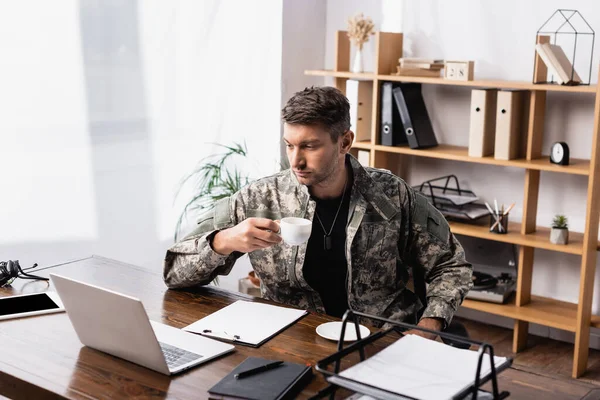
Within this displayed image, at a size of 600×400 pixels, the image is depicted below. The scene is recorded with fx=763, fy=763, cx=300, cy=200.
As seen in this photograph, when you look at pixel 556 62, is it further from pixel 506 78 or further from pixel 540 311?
pixel 540 311

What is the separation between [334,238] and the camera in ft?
7.55

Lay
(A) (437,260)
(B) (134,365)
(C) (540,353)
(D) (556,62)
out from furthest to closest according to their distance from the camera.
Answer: (C) (540,353), (D) (556,62), (A) (437,260), (B) (134,365)

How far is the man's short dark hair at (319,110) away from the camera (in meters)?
2.21

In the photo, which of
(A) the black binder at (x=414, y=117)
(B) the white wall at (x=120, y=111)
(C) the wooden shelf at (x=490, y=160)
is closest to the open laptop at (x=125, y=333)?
(B) the white wall at (x=120, y=111)

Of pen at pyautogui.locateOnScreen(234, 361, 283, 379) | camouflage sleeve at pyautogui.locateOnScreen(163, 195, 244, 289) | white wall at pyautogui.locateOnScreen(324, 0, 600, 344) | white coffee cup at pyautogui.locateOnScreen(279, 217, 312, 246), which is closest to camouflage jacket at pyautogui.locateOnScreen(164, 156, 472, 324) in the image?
camouflage sleeve at pyautogui.locateOnScreen(163, 195, 244, 289)

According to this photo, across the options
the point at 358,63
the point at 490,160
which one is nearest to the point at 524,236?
the point at 490,160

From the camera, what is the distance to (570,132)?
377 cm

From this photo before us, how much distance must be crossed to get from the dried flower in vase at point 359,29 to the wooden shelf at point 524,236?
1.08m

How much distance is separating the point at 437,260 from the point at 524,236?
158 cm

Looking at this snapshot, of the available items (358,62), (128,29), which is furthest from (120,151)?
(358,62)

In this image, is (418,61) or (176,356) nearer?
(176,356)

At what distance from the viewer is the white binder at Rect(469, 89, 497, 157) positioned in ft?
12.2

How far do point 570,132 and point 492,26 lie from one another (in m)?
0.67

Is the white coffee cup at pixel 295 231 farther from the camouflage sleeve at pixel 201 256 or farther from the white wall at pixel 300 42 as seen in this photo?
the white wall at pixel 300 42
